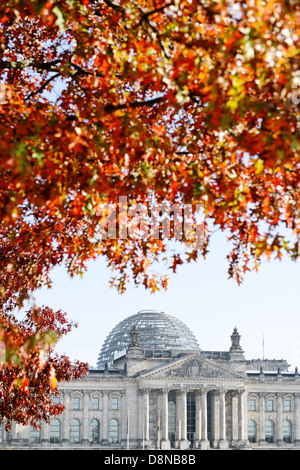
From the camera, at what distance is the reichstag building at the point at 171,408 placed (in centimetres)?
9281

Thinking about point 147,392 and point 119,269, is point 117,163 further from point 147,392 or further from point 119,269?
point 147,392

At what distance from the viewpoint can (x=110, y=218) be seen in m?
12.1

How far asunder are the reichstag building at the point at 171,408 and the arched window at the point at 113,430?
0.42ft

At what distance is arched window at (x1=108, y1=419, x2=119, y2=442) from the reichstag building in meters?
0.13

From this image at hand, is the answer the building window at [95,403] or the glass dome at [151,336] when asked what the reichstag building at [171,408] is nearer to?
the building window at [95,403]

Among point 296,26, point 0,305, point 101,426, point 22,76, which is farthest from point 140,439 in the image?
Result: point 296,26

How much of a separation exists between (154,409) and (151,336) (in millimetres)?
16613

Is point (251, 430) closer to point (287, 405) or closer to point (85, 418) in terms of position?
point (287, 405)

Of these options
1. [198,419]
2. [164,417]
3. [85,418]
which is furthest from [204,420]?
[85,418]

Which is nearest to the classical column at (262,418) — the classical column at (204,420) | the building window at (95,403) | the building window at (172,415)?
the classical column at (204,420)

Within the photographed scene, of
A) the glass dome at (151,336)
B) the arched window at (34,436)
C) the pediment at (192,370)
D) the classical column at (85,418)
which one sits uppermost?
the glass dome at (151,336)

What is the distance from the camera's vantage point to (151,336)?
10888cm

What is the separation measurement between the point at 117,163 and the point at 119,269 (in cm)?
384
